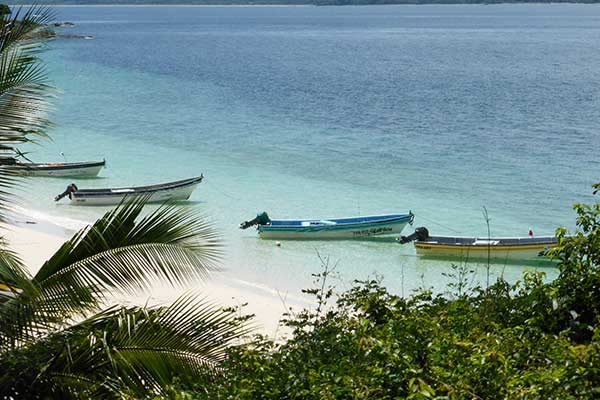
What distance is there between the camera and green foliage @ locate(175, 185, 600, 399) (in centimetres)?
472

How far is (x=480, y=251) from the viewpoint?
1931cm

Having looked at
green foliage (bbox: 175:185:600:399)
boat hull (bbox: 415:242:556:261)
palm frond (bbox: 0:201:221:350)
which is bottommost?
green foliage (bbox: 175:185:600:399)

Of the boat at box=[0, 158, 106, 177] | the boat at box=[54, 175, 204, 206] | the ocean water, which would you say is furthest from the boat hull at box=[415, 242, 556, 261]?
the boat at box=[0, 158, 106, 177]

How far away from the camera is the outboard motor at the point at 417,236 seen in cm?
1991

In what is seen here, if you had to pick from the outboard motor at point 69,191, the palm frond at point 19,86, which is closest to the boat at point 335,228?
the outboard motor at point 69,191

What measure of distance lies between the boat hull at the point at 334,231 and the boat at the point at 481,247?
1535 mm

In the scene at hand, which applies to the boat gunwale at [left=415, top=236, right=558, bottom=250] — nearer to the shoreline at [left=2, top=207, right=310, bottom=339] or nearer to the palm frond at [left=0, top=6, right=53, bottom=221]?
the shoreline at [left=2, top=207, right=310, bottom=339]

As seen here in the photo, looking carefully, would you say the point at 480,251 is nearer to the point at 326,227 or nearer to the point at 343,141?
the point at 326,227

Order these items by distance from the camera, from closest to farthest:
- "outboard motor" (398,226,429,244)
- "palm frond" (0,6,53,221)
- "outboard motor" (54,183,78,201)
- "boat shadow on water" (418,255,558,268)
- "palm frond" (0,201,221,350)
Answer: "palm frond" (0,201,221,350) < "palm frond" (0,6,53,221) < "boat shadow on water" (418,255,558,268) < "outboard motor" (398,226,429,244) < "outboard motor" (54,183,78,201)

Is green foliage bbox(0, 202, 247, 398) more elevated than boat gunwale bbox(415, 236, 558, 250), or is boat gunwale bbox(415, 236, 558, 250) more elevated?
boat gunwale bbox(415, 236, 558, 250)

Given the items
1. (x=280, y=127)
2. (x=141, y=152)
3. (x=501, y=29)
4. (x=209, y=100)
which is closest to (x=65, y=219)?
(x=141, y=152)

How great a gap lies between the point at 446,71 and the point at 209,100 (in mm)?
20958

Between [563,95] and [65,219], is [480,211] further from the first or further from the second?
[563,95]

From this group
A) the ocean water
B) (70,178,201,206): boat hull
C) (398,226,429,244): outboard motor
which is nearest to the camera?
(398,226,429,244): outboard motor
